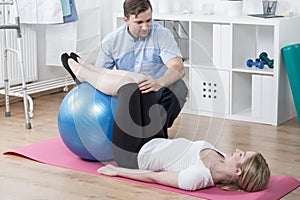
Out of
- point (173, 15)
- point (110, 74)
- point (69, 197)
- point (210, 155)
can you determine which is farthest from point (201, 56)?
point (69, 197)

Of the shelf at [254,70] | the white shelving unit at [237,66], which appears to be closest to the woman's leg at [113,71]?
the white shelving unit at [237,66]

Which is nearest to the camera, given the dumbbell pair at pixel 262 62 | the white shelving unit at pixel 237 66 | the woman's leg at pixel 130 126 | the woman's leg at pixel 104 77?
the woman's leg at pixel 130 126

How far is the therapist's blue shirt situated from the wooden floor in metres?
0.59

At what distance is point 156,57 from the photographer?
3871 mm

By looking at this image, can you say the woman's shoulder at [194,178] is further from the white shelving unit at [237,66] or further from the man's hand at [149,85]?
the white shelving unit at [237,66]

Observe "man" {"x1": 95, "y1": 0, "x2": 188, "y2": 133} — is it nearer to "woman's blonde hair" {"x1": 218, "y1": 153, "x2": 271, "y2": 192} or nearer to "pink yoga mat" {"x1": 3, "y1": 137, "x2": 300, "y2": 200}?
"pink yoga mat" {"x1": 3, "y1": 137, "x2": 300, "y2": 200}

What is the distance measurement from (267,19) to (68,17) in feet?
5.24

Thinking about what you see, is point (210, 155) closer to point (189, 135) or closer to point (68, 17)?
point (189, 135)

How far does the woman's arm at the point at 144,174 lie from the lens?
10.6 ft

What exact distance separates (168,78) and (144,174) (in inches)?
24.8

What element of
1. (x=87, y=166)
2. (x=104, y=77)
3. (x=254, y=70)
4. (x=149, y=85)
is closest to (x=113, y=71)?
(x=104, y=77)

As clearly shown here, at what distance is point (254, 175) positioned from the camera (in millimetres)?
3139

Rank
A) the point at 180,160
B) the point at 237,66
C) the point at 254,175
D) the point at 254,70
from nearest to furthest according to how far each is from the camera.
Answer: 1. the point at 254,175
2. the point at 180,160
3. the point at 254,70
4. the point at 237,66

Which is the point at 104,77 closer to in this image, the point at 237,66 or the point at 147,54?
the point at 147,54
